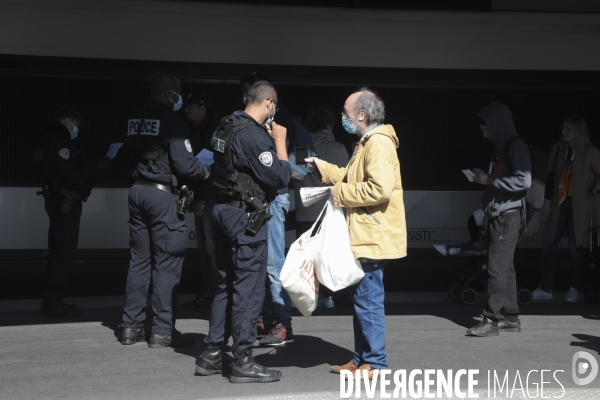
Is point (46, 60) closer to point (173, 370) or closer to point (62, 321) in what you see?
point (62, 321)

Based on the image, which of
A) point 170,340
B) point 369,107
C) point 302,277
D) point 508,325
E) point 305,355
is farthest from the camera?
point 508,325

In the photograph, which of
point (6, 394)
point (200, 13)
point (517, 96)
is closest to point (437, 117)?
point (517, 96)

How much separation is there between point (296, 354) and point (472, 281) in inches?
127

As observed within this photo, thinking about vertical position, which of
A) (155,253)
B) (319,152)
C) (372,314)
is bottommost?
(372,314)

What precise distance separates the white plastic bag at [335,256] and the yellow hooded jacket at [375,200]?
2.2 inches

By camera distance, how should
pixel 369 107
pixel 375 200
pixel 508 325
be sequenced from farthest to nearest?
pixel 508 325
pixel 369 107
pixel 375 200

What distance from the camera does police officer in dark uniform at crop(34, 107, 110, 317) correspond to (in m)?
7.88

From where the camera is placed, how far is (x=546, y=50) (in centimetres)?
1064

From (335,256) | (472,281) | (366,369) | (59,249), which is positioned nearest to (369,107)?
(335,256)

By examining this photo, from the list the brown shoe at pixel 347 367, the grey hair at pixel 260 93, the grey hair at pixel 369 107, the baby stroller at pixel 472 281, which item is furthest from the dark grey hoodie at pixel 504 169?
the grey hair at pixel 260 93

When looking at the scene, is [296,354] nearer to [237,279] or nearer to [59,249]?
[237,279]

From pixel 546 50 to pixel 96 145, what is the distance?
541 centimetres

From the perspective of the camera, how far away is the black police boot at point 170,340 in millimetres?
6574

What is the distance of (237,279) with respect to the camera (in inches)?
218
